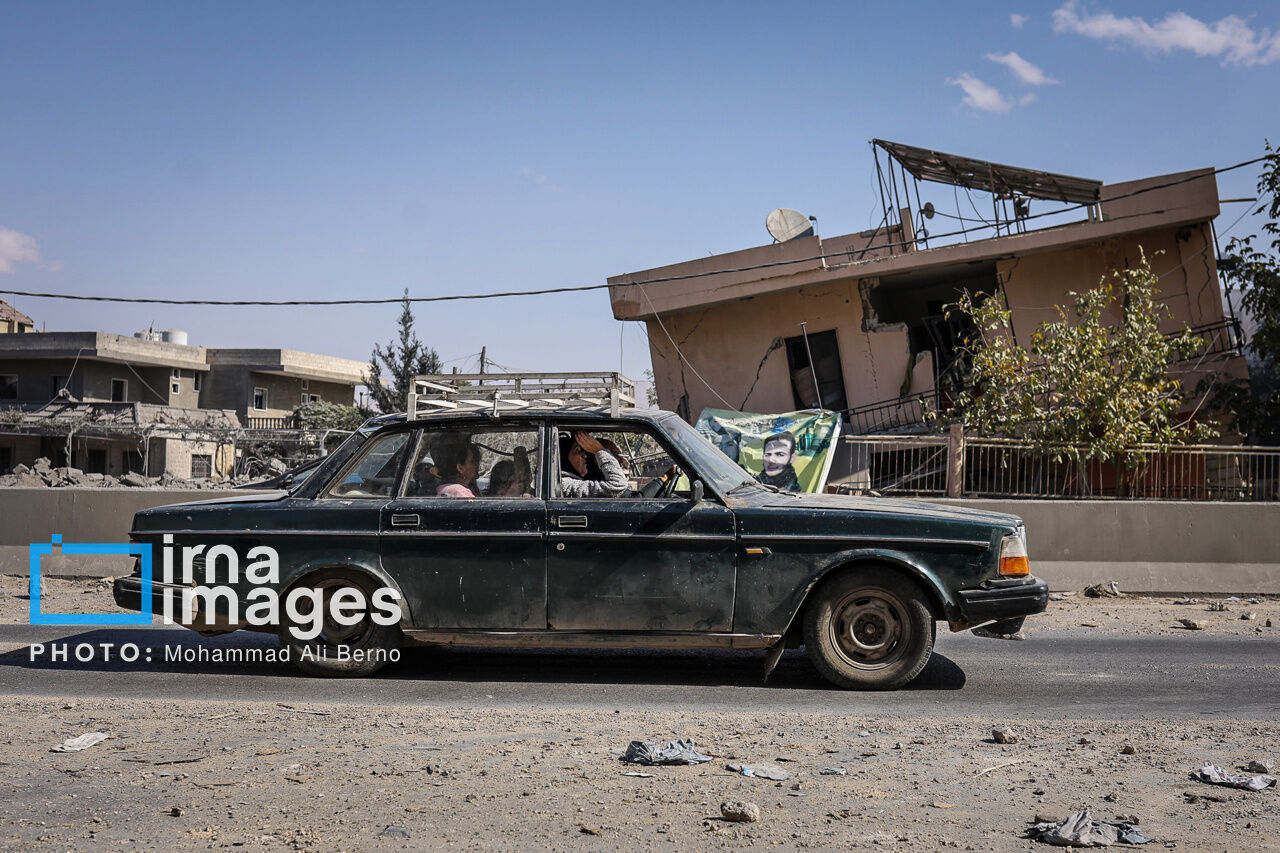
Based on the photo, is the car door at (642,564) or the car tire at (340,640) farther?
the car tire at (340,640)

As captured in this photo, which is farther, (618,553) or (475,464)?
(475,464)

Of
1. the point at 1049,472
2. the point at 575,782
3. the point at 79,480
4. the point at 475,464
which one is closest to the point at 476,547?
the point at 475,464

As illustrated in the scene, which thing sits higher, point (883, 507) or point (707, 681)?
point (883, 507)

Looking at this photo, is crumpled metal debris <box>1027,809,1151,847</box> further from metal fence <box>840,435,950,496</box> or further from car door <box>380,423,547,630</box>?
metal fence <box>840,435,950,496</box>

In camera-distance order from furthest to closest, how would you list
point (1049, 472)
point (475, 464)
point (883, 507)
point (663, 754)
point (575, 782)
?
point (1049, 472)
point (475, 464)
point (883, 507)
point (663, 754)
point (575, 782)

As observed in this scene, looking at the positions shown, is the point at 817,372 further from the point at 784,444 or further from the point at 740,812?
the point at 740,812

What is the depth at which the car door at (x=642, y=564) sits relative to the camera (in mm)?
6176

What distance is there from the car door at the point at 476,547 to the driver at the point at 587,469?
188 millimetres

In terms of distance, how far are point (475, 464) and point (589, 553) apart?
97 centimetres

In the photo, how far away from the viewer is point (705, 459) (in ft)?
21.4

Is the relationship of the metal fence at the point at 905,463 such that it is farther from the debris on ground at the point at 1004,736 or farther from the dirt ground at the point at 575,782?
the debris on ground at the point at 1004,736

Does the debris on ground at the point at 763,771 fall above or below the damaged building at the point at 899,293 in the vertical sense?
below

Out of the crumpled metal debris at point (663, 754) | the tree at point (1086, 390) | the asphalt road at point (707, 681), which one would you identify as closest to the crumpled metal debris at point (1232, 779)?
the asphalt road at point (707, 681)

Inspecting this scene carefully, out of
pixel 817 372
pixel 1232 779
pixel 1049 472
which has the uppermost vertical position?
pixel 817 372
